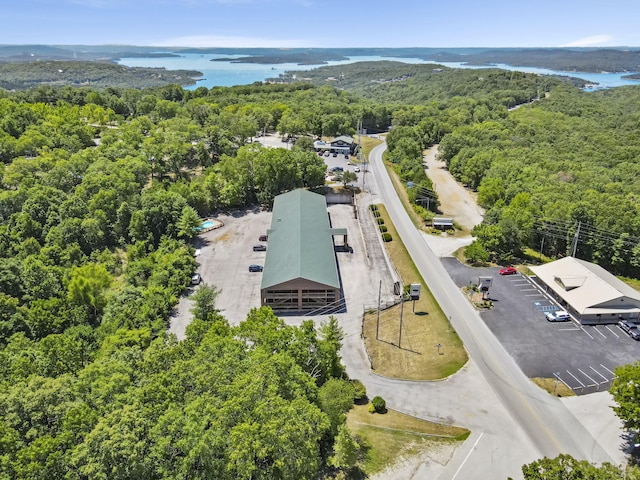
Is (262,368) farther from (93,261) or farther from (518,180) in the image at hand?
(518,180)

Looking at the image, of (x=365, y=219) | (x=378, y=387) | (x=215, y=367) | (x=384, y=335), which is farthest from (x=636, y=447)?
(x=365, y=219)

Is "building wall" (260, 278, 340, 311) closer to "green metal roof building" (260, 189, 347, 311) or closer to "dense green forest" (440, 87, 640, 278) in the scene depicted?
"green metal roof building" (260, 189, 347, 311)

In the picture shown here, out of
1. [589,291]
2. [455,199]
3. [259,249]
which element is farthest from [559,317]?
[455,199]

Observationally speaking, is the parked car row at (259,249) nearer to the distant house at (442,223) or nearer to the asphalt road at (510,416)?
the asphalt road at (510,416)

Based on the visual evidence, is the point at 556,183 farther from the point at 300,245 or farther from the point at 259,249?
the point at 259,249

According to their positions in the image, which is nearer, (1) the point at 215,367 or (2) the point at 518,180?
(1) the point at 215,367

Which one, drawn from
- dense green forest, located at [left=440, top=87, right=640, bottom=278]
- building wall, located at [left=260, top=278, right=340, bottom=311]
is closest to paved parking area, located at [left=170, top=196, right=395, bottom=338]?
building wall, located at [left=260, top=278, right=340, bottom=311]
